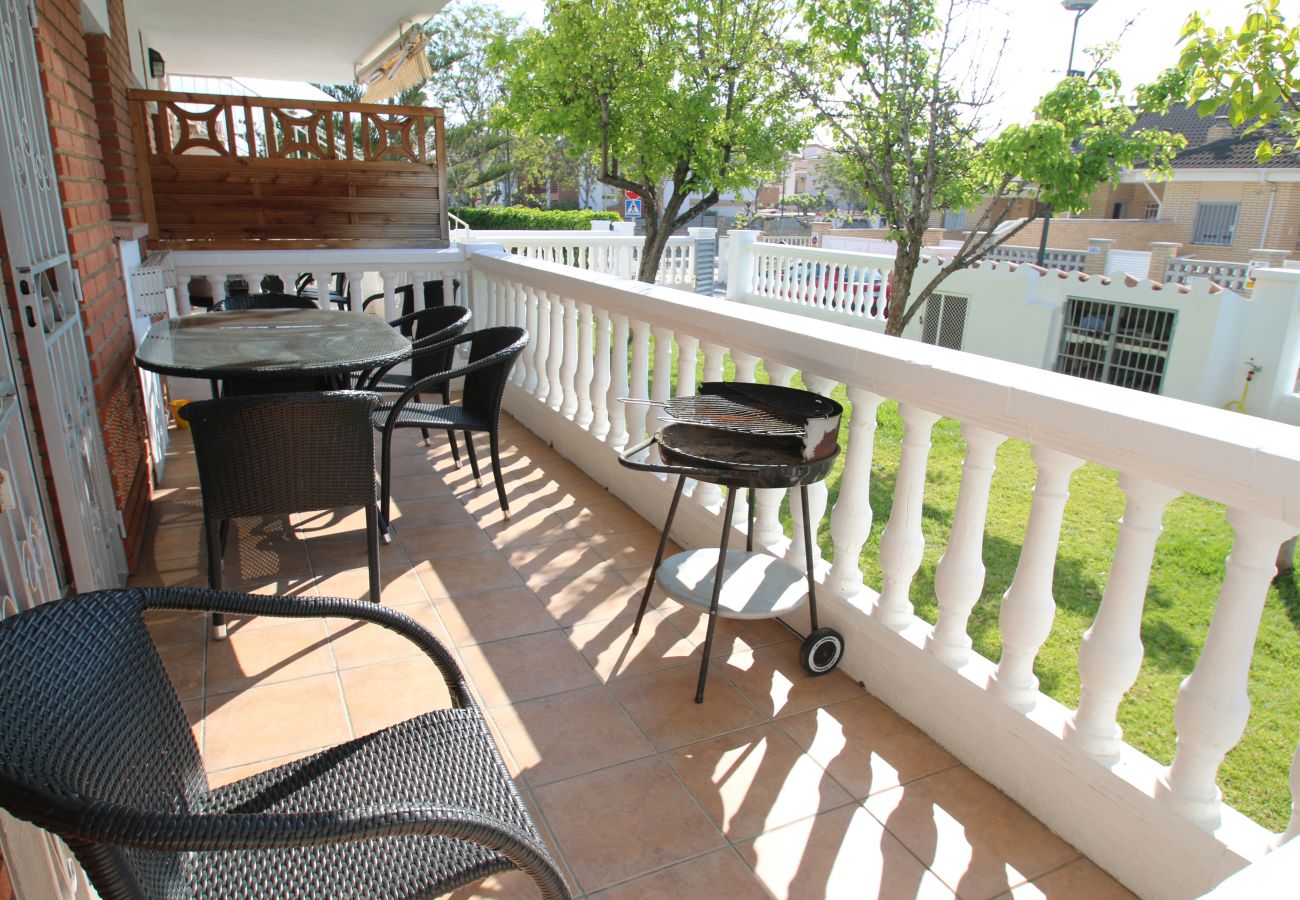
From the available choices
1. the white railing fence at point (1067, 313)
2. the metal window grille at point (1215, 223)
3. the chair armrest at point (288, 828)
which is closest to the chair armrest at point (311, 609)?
the chair armrest at point (288, 828)

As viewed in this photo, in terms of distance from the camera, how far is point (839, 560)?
103 inches

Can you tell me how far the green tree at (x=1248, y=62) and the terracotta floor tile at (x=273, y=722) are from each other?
3.86 m

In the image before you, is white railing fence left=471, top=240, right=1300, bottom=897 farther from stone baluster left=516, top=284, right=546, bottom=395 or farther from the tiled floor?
stone baluster left=516, top=284, right=546, bottom=395

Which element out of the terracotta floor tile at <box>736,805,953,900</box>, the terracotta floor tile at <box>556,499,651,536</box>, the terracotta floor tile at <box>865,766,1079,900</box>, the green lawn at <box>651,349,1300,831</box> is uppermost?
the terracotta floor tile at <box>865,766,1079,900</box>

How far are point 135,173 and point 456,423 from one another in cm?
356

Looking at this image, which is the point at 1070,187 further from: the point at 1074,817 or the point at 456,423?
the point at 1074,817

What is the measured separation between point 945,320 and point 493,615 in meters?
10.1

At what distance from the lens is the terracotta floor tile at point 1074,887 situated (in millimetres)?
1782

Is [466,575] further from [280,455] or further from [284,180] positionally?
[284,180]

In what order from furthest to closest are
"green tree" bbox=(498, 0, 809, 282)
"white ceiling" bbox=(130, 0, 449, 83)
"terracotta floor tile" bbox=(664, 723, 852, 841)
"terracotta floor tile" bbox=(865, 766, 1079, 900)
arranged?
"green tree" bbox=(498, 0, 809, 282)
"white ceiling" bbox=(130, 0, 449, 83)
"terracotta floor tile" bbox=(664, 723, 852, 841)
"terracotta floor tile" bbox=(865, 766, 1079, 900)

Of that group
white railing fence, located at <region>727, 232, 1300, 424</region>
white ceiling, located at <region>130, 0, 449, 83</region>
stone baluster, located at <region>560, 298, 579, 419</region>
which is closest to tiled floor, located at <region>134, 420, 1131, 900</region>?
stone baluster, located at <region>560, 298, 579, 419</region>

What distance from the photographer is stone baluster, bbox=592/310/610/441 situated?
405cm

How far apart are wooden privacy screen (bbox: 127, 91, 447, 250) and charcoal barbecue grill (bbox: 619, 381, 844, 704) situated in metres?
4.48

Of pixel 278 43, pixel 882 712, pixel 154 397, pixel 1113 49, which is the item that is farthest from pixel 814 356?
pixel 278 43
